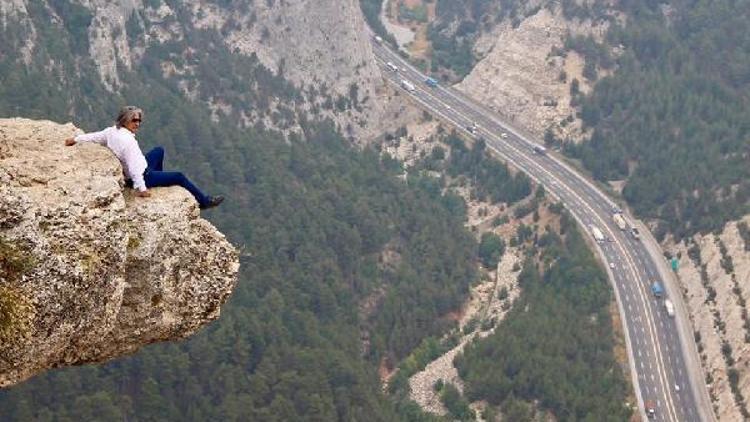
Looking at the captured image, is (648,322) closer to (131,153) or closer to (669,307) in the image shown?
(669,307)

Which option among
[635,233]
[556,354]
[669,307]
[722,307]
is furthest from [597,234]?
[556,354]

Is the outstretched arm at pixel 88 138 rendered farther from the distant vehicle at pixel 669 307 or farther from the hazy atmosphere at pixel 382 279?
the distant vehicle at pixel 669 307

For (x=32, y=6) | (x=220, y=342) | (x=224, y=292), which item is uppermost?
(x=224, y=292)

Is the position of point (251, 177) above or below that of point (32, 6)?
below

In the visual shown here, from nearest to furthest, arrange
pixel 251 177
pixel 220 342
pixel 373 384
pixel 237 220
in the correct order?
1. pixel 220 342
2. pixel 373 384
3. pixel 237 220
4. pixel 251 177

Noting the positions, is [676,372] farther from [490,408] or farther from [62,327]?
[62,327]

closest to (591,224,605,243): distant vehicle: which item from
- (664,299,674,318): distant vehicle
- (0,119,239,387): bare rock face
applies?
(664,299,674,318): distant vehicle

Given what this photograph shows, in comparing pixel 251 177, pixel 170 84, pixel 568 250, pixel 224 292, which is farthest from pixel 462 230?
pixel 224 292

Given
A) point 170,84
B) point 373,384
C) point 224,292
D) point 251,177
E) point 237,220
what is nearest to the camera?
point 224,292
